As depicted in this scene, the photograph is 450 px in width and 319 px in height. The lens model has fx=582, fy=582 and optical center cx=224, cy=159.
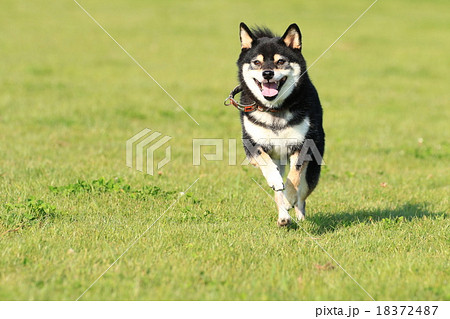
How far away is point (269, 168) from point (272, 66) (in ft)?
3.46

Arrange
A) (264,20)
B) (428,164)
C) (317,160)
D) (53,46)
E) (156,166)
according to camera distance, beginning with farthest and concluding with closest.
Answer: (264,20) < (53,46) < (428,164) < (156,166) < (317,160)

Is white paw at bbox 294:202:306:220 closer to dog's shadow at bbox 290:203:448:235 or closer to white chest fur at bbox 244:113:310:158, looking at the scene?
dog's shadow at bbox 290:203:448:235

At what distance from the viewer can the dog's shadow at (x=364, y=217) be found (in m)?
6.18

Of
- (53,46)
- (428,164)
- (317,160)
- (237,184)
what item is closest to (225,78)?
(53,46)

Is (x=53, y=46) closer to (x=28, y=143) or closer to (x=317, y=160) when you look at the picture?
(x=28, y=143)

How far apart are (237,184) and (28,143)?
412cm

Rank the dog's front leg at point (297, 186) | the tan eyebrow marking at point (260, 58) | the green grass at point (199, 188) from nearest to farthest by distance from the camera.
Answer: the green grass at point (199, 188) → the dog's front leg at point (297, 186) → the tan eyebrow marking at point (260, 58)

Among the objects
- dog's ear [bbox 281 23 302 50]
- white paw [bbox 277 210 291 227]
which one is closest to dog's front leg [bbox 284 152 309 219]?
white paw [bbox 277 210 291 227]

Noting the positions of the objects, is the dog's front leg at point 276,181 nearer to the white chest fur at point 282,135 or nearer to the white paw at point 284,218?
the white paw at point 284,218

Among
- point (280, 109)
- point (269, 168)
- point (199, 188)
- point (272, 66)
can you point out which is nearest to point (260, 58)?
point (272, 66)

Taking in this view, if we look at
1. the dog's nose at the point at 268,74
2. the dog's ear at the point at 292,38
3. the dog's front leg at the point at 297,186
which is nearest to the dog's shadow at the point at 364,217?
the dog's front leg at the point at 297,186

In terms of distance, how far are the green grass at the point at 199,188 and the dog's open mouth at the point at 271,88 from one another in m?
1.35

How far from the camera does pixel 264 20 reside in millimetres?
26781

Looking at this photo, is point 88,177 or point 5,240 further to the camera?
point 88,177
